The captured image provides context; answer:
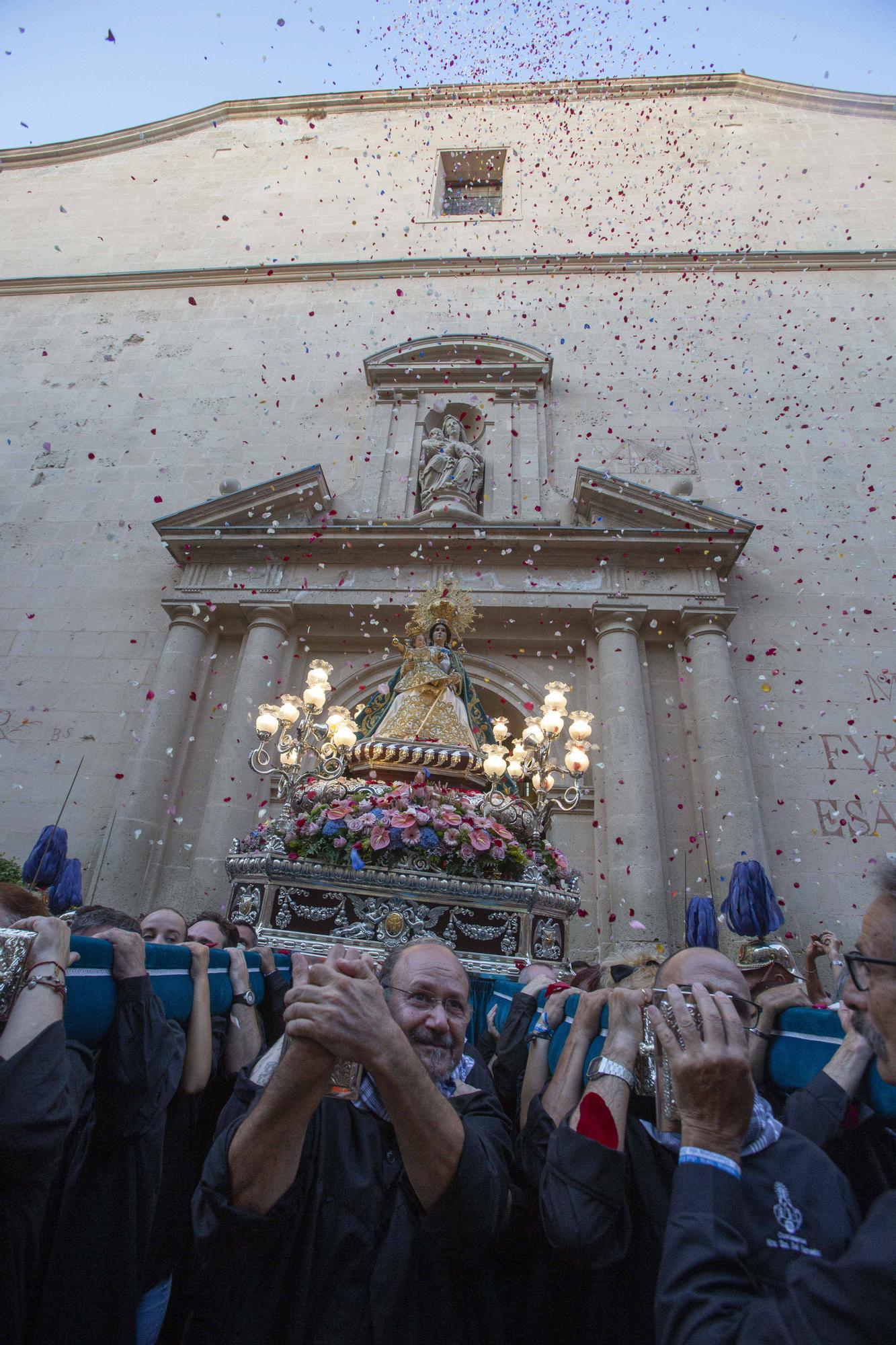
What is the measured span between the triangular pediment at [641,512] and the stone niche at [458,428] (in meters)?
0.83

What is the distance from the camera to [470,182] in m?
15.6

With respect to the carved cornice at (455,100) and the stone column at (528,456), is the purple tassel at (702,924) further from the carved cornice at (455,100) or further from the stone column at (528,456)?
the carved cornice at (455,100)

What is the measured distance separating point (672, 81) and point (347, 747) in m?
16.3

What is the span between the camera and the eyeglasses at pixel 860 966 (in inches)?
50.3

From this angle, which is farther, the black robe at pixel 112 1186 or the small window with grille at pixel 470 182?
the small window with grille at pixel 470 182

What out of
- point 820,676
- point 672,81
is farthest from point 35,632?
point 672,81

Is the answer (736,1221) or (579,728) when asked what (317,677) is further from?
(736,1221)

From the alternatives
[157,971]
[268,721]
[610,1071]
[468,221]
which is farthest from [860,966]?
[468,221]

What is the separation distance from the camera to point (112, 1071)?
6.08 feet

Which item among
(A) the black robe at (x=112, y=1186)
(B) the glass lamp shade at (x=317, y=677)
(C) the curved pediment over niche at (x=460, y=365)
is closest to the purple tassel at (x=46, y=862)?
(B) the glass lamp shade at (x=317, y=677)

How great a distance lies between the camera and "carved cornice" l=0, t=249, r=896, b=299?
12.7 metres

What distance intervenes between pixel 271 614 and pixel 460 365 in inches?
217

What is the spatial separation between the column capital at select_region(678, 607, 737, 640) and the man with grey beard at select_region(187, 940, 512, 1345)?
8.07 metres

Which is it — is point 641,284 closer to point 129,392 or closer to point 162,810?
point 129,392
